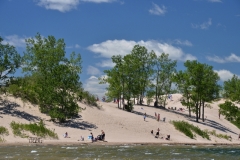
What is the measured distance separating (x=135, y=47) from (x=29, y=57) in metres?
Result: 24.2

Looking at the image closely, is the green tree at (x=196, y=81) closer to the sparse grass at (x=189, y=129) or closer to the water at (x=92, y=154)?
the sparse grass at (x=189, y=129)

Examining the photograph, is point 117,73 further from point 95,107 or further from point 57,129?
point 57,129

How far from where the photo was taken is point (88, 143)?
42.8 metres

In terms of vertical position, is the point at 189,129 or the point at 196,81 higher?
the point at 196,81

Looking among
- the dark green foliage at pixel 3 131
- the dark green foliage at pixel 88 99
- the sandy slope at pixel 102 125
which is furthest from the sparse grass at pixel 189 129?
the dark green foliage at pixel 3 131

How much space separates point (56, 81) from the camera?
169ft

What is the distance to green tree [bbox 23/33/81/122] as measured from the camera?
2020 inches

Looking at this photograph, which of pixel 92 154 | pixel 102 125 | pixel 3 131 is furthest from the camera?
pixel 102 125

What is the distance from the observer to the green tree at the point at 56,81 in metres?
51.3

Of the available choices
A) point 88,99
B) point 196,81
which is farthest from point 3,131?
point 196,81

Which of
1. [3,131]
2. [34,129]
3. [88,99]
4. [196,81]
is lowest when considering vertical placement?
[3,131]

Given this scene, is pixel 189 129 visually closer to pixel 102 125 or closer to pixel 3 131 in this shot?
pixel 102 125

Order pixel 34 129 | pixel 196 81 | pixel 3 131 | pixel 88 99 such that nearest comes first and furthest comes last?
1. pixel 3 131
2. pixel 34 129
3. pixel 88 99
4. pixel 196 81

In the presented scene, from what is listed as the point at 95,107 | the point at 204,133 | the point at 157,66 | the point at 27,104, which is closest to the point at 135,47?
the point at 157,66
